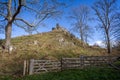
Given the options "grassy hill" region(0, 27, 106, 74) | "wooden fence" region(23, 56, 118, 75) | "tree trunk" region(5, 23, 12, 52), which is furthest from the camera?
"tree trunk" region(5, 23, 12, 52)

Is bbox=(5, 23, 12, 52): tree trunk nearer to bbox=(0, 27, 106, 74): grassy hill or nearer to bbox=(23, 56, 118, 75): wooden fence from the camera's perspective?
bbox=(0, 27, 106, 74): grassy hill

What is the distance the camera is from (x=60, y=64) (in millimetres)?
19078

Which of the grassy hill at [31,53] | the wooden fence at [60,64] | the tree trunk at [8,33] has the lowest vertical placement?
the wooden fence at [60,64]

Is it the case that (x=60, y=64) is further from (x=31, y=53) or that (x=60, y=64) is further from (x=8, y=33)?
(x=8, y=33)

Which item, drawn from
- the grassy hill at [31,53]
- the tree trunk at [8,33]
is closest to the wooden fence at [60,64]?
the grassy hill at [31,53]

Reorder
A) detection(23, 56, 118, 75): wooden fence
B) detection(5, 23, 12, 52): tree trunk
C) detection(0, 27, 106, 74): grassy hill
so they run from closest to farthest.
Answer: detection(23, 56, 118, 75): wooden fence → detection(0, 27, 106, 74): grassy hill → detection(5, 23, 12, 52): tree trunk

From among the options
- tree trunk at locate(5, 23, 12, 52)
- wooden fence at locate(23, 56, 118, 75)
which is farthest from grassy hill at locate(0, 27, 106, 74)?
wooden fence at locate(23, 56, 118, 75)

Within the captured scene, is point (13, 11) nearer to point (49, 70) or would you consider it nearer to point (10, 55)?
point (10, 55)

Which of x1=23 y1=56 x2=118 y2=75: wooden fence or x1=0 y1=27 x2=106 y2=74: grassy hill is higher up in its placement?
x1=0 y1=27 x2=106 y2=74: grassy hill

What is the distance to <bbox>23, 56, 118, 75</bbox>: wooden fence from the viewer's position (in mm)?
17066

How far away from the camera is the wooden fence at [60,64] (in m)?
17.1

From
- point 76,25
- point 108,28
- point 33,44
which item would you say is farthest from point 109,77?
point 76,25

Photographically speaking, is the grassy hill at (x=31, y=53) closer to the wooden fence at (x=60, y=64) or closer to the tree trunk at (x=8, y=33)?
the tree trunk at (x=8, y=33)

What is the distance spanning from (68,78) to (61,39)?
2314 cm
